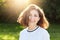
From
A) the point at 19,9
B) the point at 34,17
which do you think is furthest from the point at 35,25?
the point at 19,9

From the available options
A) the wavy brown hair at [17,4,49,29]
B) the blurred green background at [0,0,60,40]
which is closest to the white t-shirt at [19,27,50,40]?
the wavy brown hair at [17,4,49,29]

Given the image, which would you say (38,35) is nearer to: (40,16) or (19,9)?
(40,16)

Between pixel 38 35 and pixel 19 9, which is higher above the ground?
pixel 19 9

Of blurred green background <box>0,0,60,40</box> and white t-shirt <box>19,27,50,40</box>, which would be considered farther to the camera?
blurred green background <box>0,0,60,40</box>

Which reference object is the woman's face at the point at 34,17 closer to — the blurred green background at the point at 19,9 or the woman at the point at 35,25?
the woman at the point at 35,25

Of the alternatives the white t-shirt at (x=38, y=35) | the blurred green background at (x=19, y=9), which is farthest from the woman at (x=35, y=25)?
the blurred green background at (x=19, y=9)

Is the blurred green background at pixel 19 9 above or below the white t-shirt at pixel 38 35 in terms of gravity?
above

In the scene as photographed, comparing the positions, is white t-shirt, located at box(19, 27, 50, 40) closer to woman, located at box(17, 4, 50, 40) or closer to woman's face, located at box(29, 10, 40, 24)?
woman, located at box(17, 4, 50, 40)

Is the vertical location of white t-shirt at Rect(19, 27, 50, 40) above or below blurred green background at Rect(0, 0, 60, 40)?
below

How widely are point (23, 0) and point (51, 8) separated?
207cm

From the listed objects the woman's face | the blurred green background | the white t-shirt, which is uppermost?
the blurred green background

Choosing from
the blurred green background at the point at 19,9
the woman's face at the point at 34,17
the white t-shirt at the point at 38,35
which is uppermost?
the blurred green background at the point at 19,9

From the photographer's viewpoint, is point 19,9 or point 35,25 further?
point 19,9

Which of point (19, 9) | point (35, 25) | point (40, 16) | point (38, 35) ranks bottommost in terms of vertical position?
point (38, 35)
